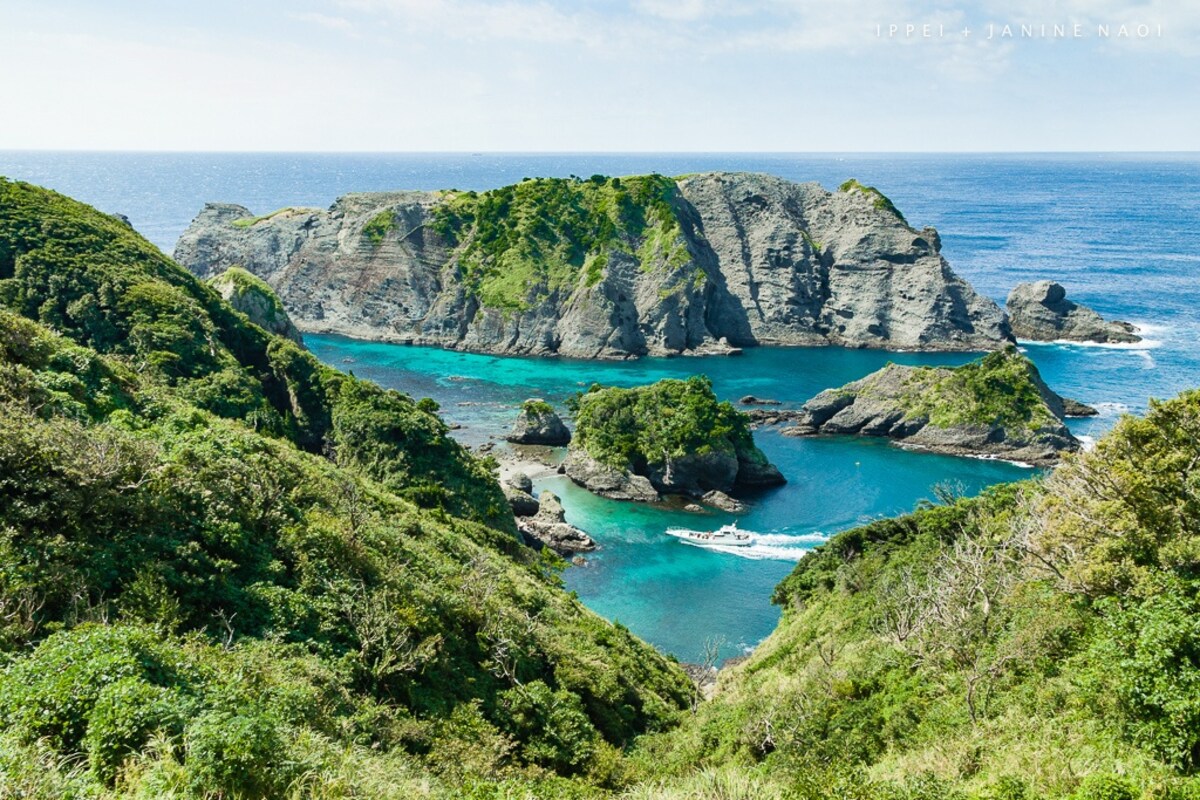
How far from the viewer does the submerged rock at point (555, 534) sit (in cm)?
6016

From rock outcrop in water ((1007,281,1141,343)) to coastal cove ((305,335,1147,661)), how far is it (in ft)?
13.6

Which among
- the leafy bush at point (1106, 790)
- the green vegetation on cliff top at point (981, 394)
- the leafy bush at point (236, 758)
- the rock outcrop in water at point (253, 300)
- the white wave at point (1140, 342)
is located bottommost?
the green vegetation on cliff top at point (981, 394)

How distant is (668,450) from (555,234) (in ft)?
237

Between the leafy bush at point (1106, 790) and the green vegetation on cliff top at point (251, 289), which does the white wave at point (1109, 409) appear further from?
the green vegetation on cliff top at point (251, 289)

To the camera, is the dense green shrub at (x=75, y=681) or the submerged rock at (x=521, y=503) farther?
the submerged rock at (x=521, y=503)

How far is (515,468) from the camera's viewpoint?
76625 mm

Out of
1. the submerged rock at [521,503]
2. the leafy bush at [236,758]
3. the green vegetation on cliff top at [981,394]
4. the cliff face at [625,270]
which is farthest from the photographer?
the cliff face at [625,270]

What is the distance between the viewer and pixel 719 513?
6819 centimetres

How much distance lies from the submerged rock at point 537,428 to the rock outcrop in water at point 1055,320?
81.7 metres

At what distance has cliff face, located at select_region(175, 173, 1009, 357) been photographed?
4779 inches

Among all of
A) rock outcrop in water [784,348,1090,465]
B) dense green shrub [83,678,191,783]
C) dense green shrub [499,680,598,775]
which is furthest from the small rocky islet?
dense green shrub [83,678,191,783]

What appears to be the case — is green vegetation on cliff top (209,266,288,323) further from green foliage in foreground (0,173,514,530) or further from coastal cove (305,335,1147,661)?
green foliage in foreground (0,173,514,530)

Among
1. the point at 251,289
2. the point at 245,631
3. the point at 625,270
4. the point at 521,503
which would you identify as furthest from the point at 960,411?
the point at 251,289

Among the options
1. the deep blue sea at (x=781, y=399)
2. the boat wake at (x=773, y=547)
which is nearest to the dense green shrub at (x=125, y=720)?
the deep blue sea at (x=781, y=399)
